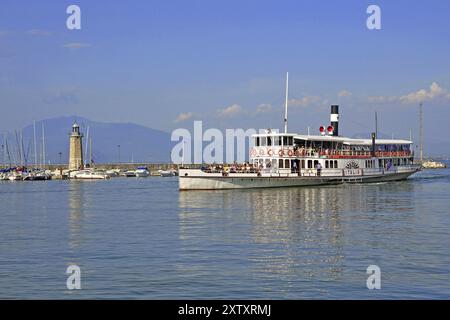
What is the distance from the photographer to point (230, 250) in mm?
26281

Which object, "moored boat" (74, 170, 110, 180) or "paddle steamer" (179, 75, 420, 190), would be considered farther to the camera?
"moored boat" (74, 170, 110, 180)

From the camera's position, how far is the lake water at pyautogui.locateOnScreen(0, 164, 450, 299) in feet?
63.7

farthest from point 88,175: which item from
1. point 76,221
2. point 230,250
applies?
point 230,250

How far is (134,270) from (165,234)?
9.55 m

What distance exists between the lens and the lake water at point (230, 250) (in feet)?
63.7

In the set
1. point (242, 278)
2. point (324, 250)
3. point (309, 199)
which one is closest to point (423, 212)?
point (309, 199)

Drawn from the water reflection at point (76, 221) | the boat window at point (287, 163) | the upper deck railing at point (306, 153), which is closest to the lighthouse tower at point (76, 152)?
the upper deck railing at point (306, 153)
